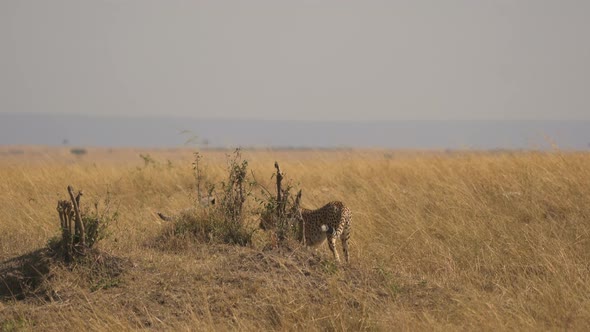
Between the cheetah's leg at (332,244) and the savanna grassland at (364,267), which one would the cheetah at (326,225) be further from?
the savanna grassland at (364,267)

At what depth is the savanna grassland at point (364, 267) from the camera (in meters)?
6.31

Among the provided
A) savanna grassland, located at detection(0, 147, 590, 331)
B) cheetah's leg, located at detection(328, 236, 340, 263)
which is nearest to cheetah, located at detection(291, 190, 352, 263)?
cheetah's leg, located at detection(328, 236, 340, 263)

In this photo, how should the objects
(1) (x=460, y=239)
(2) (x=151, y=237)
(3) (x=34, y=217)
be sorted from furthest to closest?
Result: (3) (x=34, y=217), (1) (x=460, y=239), (2) (x=151, y=237)

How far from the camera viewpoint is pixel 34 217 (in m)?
10.3

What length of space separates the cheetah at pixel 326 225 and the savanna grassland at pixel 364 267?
11.5 inches

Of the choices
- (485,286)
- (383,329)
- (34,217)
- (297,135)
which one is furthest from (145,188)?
(297,135)

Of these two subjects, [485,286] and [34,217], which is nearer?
[485,286]

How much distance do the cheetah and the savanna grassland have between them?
0.29 meters

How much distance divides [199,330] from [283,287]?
818 millimetres

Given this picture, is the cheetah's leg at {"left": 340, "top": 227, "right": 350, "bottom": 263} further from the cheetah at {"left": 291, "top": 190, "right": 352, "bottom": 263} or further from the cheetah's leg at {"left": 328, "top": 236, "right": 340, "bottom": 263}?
the cheetah's leg at {"left": 328, "top": 236, "right": 340, "bottom": 263}

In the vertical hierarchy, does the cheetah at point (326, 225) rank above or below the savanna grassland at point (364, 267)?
above

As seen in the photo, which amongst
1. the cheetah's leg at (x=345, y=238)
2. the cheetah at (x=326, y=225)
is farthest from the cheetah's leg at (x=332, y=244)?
the cheetah's leg at (x=345, y=238)

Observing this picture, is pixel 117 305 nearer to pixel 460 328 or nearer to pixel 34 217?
pixel 460 328

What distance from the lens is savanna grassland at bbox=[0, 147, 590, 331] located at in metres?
6.31
